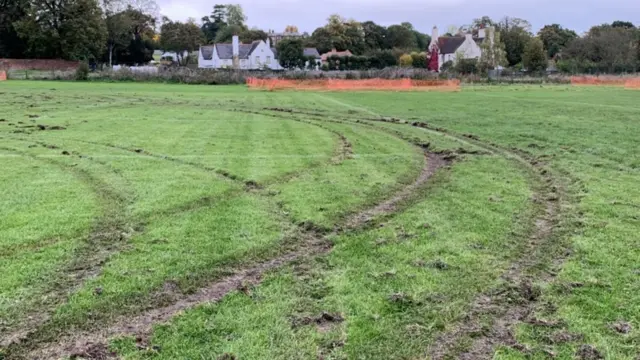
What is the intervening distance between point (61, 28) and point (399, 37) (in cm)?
7133

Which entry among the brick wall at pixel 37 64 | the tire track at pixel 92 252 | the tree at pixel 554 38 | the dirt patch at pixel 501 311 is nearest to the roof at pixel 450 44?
the tree at pixel 554 38

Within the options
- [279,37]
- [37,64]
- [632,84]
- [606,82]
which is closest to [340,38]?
[279,37]

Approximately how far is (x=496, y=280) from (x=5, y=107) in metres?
23.5

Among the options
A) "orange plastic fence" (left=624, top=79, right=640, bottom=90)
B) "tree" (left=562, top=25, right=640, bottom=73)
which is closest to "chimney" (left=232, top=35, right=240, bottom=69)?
"tree" (left=562, top=25, right=640, bottom=73)

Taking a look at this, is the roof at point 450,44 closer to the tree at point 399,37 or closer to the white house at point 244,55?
the tree at point 399,37

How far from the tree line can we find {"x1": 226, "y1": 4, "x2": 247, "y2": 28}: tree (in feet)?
25.2

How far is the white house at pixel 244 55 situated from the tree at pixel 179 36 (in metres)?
3.12

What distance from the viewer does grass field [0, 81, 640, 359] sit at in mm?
4423

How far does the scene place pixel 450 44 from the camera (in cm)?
10262

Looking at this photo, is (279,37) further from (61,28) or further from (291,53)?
(61,28)

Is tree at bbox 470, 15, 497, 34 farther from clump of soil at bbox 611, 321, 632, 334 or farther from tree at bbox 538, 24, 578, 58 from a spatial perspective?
clump of soil at bbox 611, 321, 632, 334

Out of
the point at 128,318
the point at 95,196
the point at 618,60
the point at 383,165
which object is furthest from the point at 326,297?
the point at 618,60

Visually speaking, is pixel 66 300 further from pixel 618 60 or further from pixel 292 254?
pixel 618 60

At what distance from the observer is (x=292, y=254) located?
6387 millimetres
